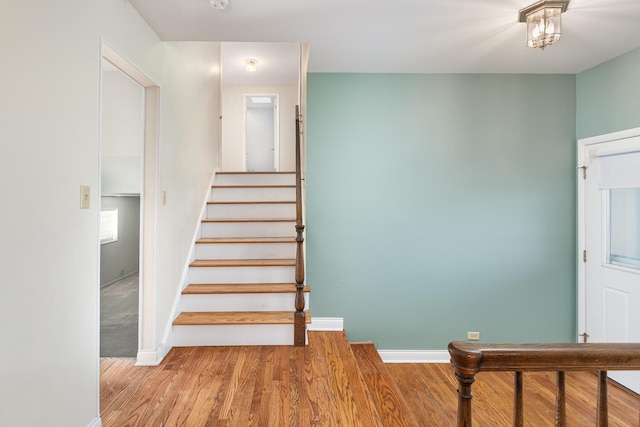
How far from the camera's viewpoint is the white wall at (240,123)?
5.87 meters

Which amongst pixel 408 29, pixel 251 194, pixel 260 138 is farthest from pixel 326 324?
pixel 260 138

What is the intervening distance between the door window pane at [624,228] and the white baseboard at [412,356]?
1.64 meters

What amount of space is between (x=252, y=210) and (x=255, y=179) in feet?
2.30

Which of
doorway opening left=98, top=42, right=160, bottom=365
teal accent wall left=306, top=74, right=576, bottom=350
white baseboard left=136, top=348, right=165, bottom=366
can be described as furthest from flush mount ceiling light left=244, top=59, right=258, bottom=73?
white baseboard left=136, top=348, right=165, bottom=366

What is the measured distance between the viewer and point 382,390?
7.67ft

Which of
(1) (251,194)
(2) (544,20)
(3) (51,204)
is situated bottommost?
(3) (51,204)

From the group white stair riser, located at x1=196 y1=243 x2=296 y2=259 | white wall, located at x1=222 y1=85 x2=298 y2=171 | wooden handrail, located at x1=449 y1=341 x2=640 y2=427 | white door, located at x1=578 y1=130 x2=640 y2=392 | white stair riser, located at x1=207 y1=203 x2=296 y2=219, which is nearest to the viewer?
wooden handrail, located at x1=449 y1=341 x2=640 y2=427

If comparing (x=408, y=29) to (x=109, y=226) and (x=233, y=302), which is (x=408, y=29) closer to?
(x=233, y=302)

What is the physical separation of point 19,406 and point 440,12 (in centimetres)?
278

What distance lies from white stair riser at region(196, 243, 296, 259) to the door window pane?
8.99 ft

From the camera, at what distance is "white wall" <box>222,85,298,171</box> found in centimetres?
587

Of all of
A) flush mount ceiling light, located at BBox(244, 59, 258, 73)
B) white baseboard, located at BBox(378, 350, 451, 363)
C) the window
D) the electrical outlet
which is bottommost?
white baseboard, located at BBox(378, 350, 451, 363)

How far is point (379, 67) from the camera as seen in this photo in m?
2.93

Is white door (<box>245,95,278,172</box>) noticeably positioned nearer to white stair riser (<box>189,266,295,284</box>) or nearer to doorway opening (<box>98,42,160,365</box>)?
white stair riser (<box>189,266,295,284</box>)
